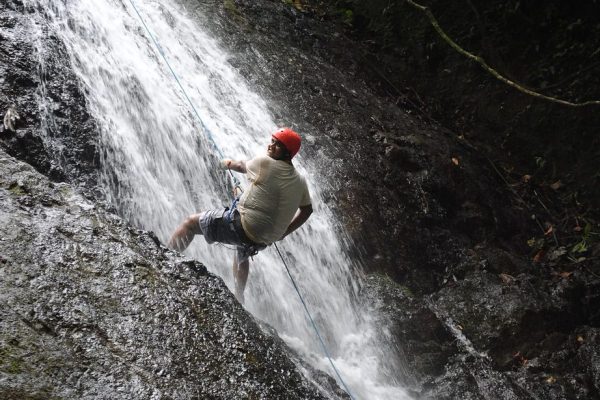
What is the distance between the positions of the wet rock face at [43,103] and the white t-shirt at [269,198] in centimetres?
149

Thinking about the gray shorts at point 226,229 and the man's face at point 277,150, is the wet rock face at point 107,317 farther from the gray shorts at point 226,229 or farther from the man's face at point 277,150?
the man's face at point 277,150

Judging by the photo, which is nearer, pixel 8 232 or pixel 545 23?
pixel 8 232

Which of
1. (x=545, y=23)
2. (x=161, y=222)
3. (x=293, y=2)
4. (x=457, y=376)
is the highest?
(x=545, y=23)

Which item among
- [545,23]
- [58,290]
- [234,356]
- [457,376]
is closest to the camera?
[58,290]

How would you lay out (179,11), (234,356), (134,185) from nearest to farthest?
(234,356), (134,185), (179,11)

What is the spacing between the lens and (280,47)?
835cm

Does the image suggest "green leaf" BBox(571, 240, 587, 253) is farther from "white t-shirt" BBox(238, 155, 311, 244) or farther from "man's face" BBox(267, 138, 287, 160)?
"man's face" BBox(267, 138, 287, 160)

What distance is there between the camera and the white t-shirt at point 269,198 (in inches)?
155

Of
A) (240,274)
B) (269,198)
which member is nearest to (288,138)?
(269,198)

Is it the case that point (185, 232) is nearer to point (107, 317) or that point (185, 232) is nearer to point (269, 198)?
point (269, 198)

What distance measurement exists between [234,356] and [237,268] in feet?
5.66

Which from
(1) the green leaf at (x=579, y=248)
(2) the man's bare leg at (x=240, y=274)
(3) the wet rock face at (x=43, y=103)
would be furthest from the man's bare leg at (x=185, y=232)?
(1) the green leaf at (x=579, y=248)

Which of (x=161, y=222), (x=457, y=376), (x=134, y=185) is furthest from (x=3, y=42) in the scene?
(x=457, y=376)

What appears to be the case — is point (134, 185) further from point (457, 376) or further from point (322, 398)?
point (457, 376)
